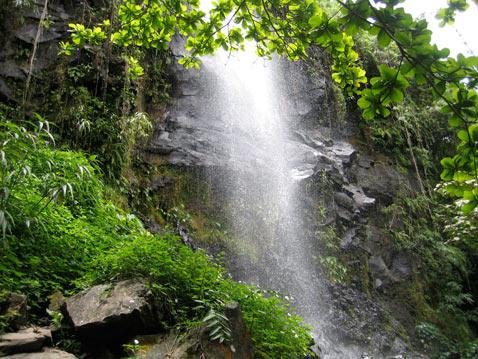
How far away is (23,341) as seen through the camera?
2.29 meters

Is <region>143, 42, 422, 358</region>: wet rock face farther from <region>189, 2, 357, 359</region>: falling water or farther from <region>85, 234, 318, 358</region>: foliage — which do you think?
<region>85, 234, 318, 358</region>: foliage

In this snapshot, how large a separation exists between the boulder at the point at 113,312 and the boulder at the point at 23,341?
0.22 metres

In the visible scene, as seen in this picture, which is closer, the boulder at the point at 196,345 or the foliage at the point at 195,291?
the boulder at the point at 196,345

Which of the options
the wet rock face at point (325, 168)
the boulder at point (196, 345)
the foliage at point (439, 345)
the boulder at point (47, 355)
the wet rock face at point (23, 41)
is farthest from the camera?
the foliage at point (439, 345)

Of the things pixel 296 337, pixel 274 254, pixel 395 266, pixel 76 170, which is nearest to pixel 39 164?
pixel 76 170

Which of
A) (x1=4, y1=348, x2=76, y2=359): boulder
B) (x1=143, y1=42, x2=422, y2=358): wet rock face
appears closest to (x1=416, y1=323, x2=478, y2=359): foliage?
(x1=143, y1=42, x2=422, y2=358): wet rock face

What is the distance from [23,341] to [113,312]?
535 mm

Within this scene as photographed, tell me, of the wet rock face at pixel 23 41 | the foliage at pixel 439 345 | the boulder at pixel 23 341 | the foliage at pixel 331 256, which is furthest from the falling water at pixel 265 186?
the boulder at pixel 23 341

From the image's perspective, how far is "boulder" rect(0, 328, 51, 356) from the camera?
2213mm

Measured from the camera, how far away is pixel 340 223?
942cm

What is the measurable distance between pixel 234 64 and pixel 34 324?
9912 millimetres

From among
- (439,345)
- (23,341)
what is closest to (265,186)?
(439,345)

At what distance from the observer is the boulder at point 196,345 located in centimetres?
241

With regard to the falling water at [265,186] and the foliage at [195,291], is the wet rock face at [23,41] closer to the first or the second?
the falling water at [265,186]
